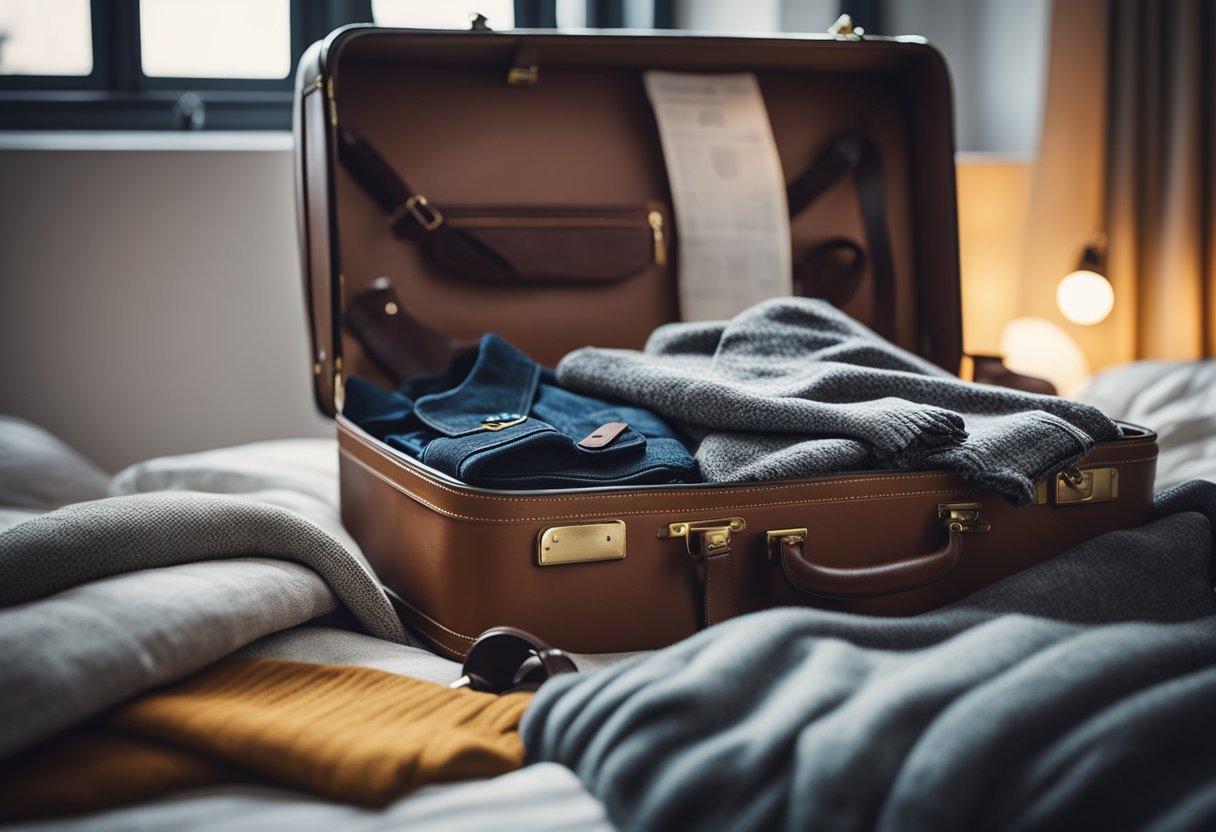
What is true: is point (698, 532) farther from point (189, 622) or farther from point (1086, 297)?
point (1086, 297)

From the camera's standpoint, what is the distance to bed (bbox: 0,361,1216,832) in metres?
0.51

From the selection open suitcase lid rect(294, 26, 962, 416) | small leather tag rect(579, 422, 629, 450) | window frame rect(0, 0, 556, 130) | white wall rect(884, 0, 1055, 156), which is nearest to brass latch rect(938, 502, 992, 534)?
small leather tag rect(579, 422, 629, 450)

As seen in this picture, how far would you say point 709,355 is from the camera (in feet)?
3.76

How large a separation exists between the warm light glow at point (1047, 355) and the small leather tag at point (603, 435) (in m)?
1.20

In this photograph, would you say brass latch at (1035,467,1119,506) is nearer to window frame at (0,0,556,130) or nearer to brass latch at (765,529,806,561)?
brass latch at (765,529,806,561)

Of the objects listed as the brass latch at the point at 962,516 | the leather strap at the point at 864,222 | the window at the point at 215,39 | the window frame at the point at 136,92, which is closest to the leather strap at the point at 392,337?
the leather strap at the point at 864,222

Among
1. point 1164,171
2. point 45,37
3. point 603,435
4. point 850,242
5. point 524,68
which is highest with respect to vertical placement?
point 45,37

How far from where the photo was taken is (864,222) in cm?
151

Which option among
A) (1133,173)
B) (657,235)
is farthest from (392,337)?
(1133,173)

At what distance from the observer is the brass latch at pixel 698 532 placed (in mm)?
808

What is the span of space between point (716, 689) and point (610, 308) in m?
0.91

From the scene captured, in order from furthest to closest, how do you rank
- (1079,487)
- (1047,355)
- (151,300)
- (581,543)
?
(1047,355), (151,300), (1079,487), (581,543)

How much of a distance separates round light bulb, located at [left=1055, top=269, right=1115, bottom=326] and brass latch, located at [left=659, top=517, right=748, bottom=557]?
1.35 meters

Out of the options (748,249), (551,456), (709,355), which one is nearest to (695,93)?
(748,249)
